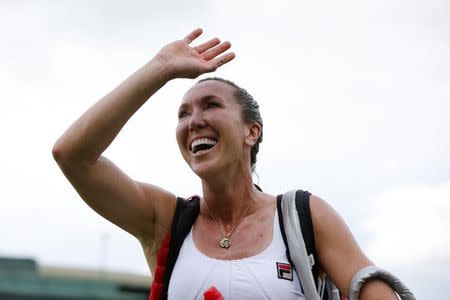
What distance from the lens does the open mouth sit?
3.91m

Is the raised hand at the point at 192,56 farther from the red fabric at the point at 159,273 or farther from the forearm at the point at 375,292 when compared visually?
the forearm at the point at 375,292

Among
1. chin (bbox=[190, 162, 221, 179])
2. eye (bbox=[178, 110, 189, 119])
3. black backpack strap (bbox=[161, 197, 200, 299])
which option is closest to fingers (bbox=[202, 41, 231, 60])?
eye (bbox=[178, 110, 189, 119])

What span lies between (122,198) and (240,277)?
0.66 metres

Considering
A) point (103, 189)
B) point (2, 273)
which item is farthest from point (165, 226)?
point (2, 273)

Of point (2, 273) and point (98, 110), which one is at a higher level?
point (98, 110)

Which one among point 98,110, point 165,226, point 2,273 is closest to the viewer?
point 98,110

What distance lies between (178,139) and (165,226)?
1.40ft

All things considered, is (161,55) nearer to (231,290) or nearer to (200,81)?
(200,81)

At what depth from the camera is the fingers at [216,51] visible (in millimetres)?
3799

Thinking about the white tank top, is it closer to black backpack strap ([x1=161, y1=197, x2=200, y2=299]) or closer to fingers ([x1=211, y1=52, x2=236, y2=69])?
black backpack strap ([x1=161, y1=197, x2=200, y2=299])

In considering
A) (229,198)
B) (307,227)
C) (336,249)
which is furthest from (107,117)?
(336,249)

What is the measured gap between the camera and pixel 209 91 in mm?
4066

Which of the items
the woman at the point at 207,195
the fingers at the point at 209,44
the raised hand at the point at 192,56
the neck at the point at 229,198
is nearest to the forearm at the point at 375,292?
the woman at the point at 207,195

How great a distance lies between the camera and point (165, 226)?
3.98m
